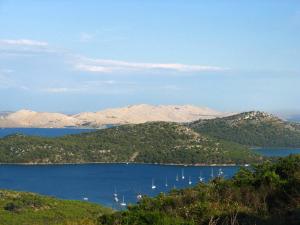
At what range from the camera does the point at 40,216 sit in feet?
146

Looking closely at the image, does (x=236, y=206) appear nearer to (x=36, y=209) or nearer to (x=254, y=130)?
(x=36, y=209)

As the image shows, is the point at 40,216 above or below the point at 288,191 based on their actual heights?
below

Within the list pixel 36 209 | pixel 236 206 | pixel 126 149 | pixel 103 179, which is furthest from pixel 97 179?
pixel 236 206

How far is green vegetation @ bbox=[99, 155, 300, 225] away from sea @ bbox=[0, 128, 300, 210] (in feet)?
157

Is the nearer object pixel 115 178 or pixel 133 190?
pixel 133 190

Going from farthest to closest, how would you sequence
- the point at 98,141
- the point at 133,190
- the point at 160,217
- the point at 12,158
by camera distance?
1. the point at 98,141
2. the point at 12,158
3. the point at 133,190
4. the point at 160,217

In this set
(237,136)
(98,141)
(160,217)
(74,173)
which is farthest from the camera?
(237,136)

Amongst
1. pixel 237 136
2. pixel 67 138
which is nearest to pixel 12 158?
pixel 67 138

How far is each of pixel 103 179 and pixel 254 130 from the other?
A: 7115 centimetres

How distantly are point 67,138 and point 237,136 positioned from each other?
152 ft

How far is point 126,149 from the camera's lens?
4574 inches

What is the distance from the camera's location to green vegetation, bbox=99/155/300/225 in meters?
11.8

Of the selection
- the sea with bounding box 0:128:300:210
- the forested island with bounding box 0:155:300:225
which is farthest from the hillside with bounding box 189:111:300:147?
the forested island with bounding box 0:155:300:225

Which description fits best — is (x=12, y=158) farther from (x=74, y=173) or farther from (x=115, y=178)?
(x=115, y=178)
